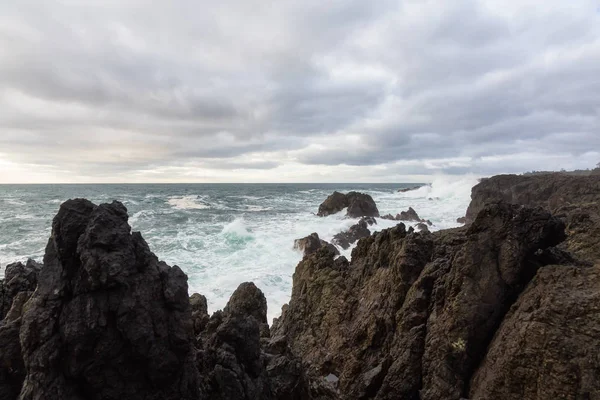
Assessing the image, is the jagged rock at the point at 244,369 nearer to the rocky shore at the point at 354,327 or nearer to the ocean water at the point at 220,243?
the rocky shore at the point at 354,327

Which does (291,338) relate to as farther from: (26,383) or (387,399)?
(26,383)

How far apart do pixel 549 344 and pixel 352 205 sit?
44740 millimetres

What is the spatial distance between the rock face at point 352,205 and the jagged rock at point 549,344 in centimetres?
4223

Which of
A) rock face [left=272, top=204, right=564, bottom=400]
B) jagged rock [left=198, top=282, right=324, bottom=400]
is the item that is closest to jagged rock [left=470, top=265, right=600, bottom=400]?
rock face [left=272, top=204, right=564, bottom=400]

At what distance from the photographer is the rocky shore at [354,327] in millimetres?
5332

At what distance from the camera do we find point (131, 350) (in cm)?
554

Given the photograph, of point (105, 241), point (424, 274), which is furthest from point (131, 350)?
point (424, 274)

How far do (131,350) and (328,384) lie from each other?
4847mm

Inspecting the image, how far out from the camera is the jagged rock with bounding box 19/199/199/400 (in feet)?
17.4

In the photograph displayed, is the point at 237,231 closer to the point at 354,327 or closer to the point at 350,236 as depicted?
the point at 350,236

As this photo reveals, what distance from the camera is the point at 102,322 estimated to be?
5.41 metres

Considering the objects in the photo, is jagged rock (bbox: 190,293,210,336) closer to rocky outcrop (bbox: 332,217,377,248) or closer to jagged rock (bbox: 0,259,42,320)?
jagged rock (bbox: 0,259,42,320)

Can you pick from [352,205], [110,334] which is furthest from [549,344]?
[352,205]

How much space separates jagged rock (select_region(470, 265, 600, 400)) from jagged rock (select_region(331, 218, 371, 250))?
1043 inches
